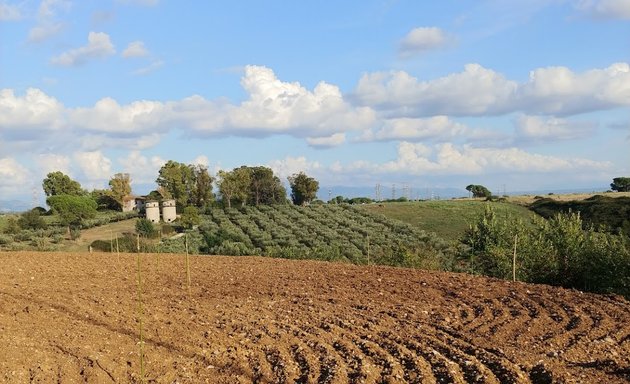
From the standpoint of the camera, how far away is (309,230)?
150 feet

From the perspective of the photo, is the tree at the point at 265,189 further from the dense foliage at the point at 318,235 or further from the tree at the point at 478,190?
the tree at the point at 478,190

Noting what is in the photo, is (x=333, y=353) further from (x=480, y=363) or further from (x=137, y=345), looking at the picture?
(x=137, y=345)

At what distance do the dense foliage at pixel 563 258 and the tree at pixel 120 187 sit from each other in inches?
2106

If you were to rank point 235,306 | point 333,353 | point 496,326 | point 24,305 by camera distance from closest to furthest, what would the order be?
point 333,353, point 496,326, point 24,305, point 235,306

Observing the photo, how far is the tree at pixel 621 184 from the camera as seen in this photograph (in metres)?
93.6

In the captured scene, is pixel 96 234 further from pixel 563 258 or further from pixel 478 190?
pixel 478 190

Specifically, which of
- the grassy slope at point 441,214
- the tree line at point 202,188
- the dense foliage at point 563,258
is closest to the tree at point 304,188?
→ the tree line at point 202,188

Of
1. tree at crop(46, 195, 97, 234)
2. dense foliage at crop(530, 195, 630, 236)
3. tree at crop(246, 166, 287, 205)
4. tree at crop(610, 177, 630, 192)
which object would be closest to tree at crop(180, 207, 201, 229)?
tree at crop(46, 195, 97, 234)

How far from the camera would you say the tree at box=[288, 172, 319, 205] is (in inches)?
2948

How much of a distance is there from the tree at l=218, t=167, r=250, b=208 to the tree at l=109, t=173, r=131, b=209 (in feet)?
40.4

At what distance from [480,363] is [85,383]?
5154mm

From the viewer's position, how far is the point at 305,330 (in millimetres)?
8992

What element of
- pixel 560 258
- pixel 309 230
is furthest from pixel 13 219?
pixel 560 258

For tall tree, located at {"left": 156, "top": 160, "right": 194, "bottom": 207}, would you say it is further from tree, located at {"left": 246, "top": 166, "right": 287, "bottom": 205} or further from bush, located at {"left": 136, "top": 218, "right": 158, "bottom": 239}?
bush, located at {"left": 136, "top": 218, "right": 158, "bottom": 239}
